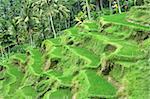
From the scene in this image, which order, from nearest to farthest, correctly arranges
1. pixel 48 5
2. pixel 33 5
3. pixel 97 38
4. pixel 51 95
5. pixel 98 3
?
pixel 51 95
pixel 97 38
pixel 48 5
pixel 33 5
pixel 98 3

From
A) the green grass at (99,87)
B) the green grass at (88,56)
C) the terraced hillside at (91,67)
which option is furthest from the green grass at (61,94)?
the green grass at (88,56)

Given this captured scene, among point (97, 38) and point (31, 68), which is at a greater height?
point (97, 38)

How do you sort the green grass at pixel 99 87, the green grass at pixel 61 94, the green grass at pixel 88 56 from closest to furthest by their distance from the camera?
the green grass at pixel 99 87 < the green grass at pixel 61 94 < the green grass at pixel 88 56

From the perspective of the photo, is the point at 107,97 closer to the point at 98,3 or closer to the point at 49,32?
the point at 49,32

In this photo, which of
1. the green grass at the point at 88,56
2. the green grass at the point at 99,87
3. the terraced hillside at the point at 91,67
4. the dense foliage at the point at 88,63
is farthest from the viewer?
the green grass at the point at 88,56

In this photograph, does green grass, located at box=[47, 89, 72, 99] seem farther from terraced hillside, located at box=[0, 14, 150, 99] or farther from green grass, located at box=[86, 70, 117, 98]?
green grass, located at box=[86, 70, 117, 98]

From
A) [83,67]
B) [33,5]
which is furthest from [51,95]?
[33,5]

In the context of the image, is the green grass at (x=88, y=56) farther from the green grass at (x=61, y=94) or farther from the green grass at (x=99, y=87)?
the green grass at (x=61, y=94)

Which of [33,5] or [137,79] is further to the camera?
[33,5]

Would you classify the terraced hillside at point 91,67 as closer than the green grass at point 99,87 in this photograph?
Yes

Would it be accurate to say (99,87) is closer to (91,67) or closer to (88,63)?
(91,67)
